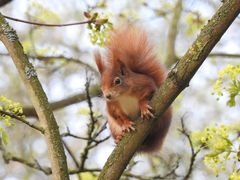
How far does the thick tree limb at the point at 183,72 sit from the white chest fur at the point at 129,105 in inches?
28.9

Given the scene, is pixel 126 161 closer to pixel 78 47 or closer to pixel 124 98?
pixel 124 98

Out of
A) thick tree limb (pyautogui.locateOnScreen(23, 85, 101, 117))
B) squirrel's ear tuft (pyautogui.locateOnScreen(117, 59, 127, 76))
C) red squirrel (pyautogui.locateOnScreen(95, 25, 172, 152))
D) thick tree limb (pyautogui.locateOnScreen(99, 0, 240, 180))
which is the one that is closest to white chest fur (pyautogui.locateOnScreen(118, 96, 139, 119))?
red squirrel (pyautogui.locateOnScreen(95, 25, 172, 152))

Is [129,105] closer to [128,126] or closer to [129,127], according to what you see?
[128,126]

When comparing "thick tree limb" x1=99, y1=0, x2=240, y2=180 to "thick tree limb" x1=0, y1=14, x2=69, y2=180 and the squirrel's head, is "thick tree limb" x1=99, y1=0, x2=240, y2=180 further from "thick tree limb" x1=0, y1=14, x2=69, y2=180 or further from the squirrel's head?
the squirrel's head

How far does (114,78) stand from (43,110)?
0.88 m

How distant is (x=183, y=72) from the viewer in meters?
1.50

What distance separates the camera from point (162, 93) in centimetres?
154

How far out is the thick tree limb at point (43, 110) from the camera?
1511 millimetres

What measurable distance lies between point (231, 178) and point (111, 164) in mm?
354

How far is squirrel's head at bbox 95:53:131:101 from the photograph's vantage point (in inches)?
93.0

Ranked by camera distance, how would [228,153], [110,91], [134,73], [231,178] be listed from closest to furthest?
[231,178] < [228,153] < [110,91] < [134,73]

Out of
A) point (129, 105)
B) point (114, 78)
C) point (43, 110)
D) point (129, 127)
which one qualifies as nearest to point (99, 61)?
point (114, 78)

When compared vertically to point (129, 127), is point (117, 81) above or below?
above

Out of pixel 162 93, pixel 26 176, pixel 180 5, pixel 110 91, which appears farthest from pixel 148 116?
pixel 26 176
